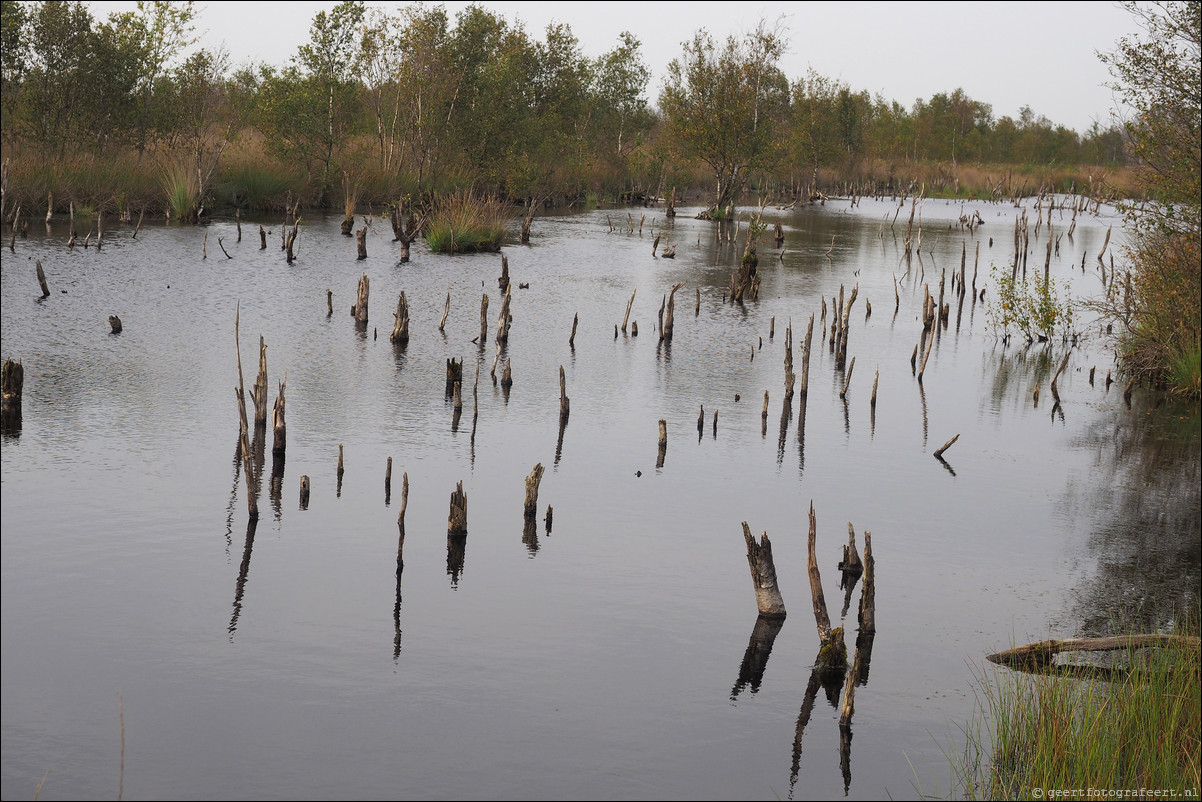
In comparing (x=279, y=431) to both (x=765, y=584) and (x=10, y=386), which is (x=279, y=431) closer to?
A: (x=10, y=386)

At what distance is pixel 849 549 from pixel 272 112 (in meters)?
53.9

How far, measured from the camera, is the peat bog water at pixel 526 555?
33.5 feet

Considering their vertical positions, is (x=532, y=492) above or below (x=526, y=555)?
above

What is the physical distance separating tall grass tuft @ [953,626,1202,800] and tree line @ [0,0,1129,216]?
46.2m

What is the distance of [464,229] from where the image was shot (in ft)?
153

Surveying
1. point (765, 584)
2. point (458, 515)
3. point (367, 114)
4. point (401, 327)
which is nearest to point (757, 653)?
point (765, 584)

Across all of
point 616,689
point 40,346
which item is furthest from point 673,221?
point 616,689

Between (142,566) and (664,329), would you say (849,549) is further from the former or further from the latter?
(664,329)

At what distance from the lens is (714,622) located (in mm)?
12992

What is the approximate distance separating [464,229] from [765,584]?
3556 centimetres

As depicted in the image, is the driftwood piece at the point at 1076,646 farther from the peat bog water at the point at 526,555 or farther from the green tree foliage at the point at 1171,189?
the green tree foliage at the point at 1171,189

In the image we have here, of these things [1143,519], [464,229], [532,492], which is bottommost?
[1143,519]

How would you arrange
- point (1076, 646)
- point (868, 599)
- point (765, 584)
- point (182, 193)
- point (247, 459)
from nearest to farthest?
point (1076, 646) < point (868, 599) < point (765, 584) < point (247, 459) < point (182, 193)

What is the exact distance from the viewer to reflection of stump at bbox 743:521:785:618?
12.7 meters
